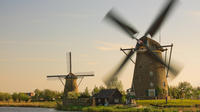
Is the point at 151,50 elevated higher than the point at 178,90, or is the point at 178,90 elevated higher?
the point at 151,50

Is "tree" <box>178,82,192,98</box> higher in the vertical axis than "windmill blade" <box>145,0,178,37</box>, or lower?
lower

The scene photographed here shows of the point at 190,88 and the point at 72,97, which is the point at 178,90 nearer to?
the point at 190,88

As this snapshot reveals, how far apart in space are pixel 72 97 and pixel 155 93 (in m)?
10.8

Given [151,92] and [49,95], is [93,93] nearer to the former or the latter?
[151,92]

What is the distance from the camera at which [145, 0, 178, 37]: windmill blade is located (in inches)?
1255

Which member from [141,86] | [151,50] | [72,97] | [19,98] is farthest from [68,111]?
[19,98]

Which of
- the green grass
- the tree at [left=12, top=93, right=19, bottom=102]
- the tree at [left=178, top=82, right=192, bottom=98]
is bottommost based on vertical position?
the green grass

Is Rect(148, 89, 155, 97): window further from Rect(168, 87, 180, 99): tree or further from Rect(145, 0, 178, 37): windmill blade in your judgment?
Rect(168, 87, 180, 99): tree

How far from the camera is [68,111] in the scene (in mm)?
33219

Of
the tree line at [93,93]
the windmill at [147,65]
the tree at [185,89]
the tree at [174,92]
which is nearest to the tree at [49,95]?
the tree line at [93,93]

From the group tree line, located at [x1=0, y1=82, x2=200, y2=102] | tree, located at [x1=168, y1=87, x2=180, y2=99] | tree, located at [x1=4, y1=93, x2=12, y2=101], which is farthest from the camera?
tree, located at [x1=4, y1=93, x2=12, y2=101]

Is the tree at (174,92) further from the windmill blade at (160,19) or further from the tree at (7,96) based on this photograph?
the tree at (7,96)

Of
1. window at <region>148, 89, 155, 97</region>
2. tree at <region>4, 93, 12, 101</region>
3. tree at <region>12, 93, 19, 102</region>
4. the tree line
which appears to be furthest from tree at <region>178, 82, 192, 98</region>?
tree at <region>4, 93, 12, 101</region>

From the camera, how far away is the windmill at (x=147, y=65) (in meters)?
33.1
